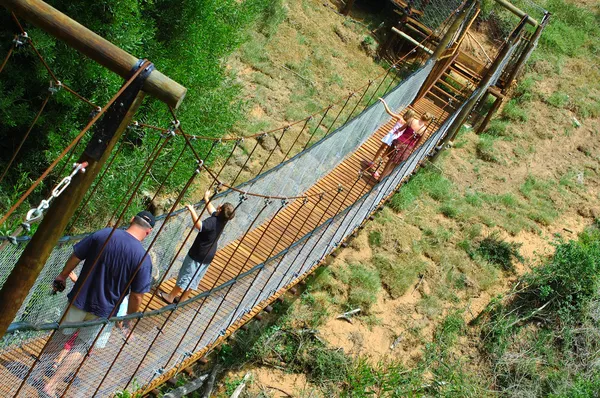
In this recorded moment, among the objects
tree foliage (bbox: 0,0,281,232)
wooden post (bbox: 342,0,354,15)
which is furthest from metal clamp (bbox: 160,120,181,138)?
wooden post (bbox: 342,0,354,15)

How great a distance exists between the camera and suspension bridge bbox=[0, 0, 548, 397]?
8.93ft

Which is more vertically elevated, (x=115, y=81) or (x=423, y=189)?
(x=423, y=189)

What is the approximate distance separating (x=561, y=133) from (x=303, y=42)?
4049 millimetres

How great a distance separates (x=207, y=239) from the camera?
15.5 feet

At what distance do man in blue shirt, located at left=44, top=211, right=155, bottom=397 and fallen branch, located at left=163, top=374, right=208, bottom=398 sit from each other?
78.5 inches

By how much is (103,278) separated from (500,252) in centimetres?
586

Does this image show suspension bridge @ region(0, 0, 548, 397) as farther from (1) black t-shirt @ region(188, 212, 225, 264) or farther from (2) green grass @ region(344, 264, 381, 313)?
(2) green grass @ region(344, 264, 381, 313)

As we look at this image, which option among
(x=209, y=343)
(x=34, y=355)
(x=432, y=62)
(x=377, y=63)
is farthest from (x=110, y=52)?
(x=377, y=63)

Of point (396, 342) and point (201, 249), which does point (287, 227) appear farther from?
point (396, 342)

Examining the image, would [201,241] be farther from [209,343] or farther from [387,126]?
[387,126]

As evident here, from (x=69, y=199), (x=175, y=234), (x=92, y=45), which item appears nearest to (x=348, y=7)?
(x=175, y=234)

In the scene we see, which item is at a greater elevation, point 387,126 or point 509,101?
point 509,101

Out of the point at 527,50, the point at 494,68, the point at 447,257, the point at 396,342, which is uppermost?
the point at 527,50

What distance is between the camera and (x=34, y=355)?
364 cm
